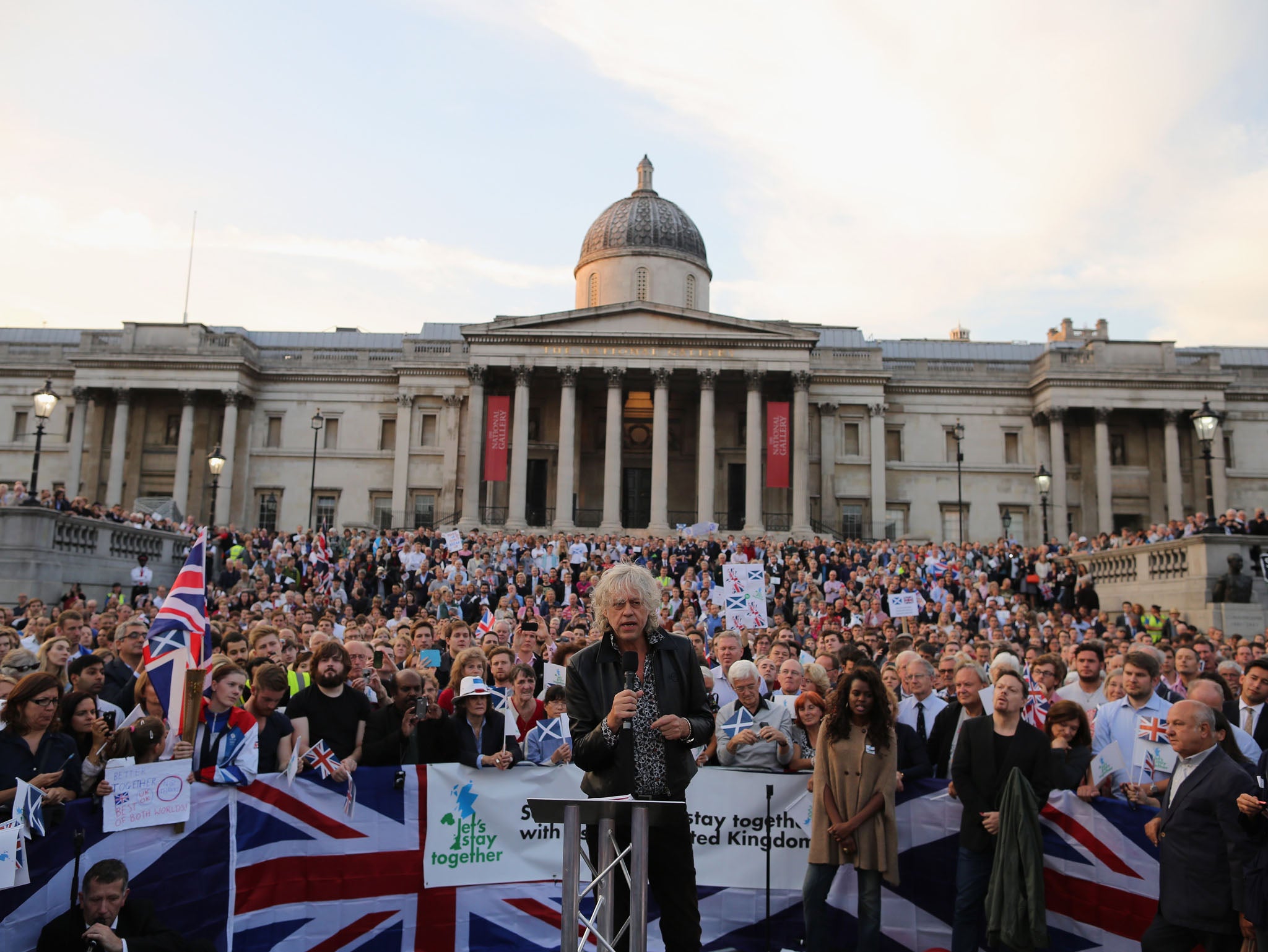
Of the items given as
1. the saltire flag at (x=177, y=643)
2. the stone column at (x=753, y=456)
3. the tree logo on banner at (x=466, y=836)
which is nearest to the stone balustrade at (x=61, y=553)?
the saltire flag at (x=177, y=643)

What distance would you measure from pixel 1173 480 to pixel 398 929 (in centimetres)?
4927

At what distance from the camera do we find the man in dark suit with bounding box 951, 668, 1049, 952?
7125mm

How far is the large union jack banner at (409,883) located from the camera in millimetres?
7055

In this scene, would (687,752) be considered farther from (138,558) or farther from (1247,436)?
(1247,436)

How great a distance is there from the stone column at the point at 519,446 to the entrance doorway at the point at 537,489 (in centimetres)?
335

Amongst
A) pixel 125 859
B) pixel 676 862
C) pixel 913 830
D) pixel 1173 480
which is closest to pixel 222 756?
pixel 125 859

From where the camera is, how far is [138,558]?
27703 mm

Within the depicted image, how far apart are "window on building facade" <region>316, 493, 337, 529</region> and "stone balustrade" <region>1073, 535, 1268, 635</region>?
121ft

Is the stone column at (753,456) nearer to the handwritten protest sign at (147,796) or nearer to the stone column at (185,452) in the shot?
the stone column at (185,452)

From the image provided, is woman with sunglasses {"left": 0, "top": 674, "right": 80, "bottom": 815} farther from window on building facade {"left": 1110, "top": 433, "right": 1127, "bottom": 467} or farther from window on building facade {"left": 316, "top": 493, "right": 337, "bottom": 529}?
window on building facade {"left": 1110, "top": 433, "right": 1127, "bottom": 467}

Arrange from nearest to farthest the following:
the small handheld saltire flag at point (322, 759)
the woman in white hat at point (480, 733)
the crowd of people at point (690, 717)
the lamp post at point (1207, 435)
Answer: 1. the crowd of people at point (690, 717)
2. the small handheld saltire flag at point (322, 759)
3. the woman in white hat at point (480, 733)
4. the lamp post at point (1207, 435)

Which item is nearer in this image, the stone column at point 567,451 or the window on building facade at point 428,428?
the stone column at point 567,451

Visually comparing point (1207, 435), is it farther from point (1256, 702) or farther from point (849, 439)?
point (849, 439)

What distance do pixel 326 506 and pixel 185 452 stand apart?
23.3ft
